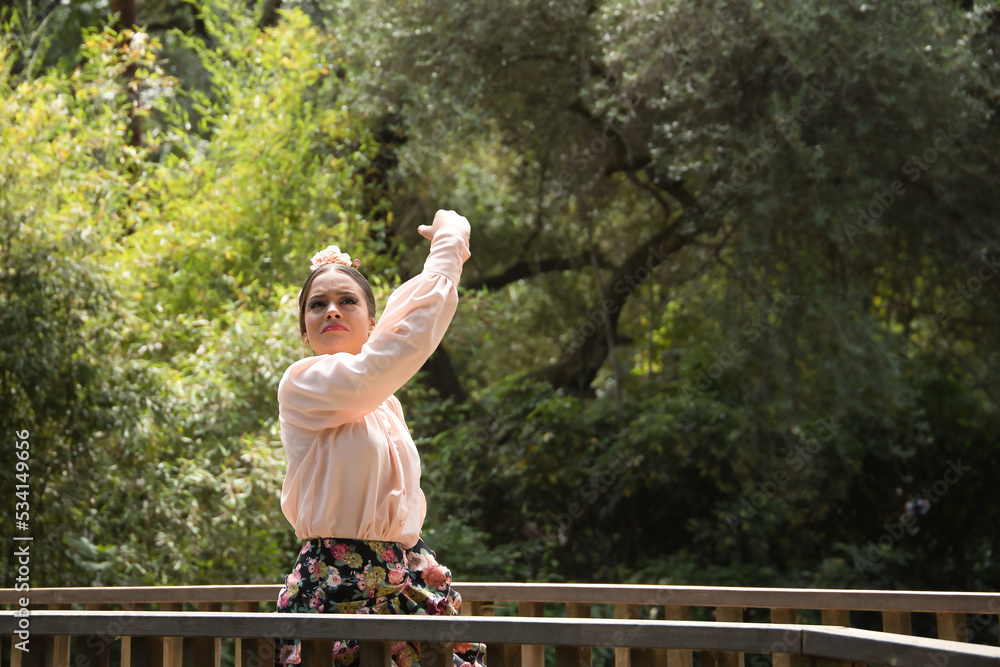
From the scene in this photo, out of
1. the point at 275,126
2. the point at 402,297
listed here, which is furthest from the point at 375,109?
the point at 402,297

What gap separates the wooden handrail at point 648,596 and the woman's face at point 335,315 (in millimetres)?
942

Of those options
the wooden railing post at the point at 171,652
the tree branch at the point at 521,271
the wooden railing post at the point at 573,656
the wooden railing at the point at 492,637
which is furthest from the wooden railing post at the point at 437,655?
the tree branch at the point at 521,271

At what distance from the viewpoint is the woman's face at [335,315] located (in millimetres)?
1776

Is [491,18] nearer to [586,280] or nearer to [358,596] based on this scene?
[586,280]

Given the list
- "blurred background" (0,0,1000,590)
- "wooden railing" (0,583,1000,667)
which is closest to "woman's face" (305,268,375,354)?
"wooden railing" (0,583,1000,667)

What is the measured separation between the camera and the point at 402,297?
1686 millimetres

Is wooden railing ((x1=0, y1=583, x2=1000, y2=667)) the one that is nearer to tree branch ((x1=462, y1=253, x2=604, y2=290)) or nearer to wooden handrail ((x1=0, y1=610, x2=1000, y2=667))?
Answer: wooden handrail ((x1=0, y1=610, x2=1000, y2=667))

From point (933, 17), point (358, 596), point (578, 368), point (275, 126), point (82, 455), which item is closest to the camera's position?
point (358, 596)

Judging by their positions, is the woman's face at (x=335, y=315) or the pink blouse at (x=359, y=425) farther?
the woman's face at (x=335, y=315)

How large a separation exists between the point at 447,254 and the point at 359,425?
0.36 metres

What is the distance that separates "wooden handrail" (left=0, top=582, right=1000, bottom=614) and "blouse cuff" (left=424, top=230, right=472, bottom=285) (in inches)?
45.6

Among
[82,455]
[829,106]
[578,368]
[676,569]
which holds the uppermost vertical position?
[829,106]

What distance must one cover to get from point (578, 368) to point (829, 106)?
9.91 feet

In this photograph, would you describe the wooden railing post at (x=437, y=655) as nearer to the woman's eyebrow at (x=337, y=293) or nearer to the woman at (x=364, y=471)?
the woman at (x=364, y=471)
